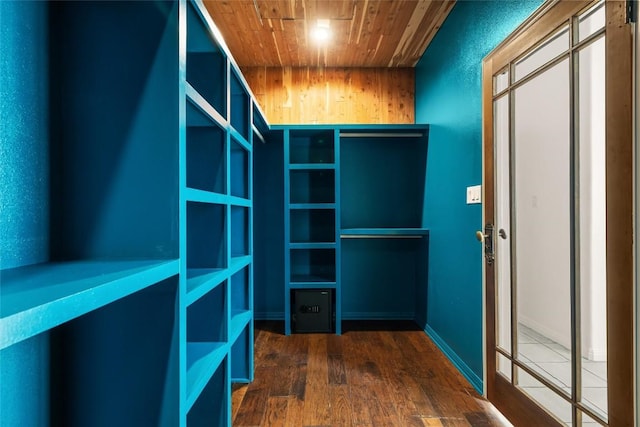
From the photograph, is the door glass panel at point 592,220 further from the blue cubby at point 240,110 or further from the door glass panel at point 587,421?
the blue cubby at point 240,110

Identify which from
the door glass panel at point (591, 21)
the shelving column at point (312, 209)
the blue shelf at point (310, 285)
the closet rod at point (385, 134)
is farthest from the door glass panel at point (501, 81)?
the blue shelf at point (310, 285)

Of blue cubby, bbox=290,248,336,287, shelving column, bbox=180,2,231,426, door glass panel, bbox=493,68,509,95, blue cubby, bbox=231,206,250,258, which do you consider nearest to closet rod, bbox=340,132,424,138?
blue cubby, bbox=290,248,336,287

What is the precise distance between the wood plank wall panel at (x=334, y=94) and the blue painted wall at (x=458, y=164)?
0.38 metres

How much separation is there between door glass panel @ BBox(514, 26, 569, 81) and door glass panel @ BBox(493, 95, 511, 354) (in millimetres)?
148

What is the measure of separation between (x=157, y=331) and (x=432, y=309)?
2.29 meters

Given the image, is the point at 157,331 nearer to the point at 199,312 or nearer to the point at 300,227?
the point at 199,312

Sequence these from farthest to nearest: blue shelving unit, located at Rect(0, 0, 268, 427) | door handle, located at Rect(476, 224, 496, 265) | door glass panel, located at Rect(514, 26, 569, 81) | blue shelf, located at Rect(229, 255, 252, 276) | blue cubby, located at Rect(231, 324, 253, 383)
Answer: blue cubby, located at Rect(231, 324, 253, 383) → door handle, located at Rect(476, 224, 496, 265) → blue shelf, located at Rect(229, 255, 252, 276) → door glass panel, located at Rect(514, 26, 569, 81) → blue shelving unit, located at Rect(0, 0, 268, 427)

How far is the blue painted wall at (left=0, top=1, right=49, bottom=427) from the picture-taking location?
68cm

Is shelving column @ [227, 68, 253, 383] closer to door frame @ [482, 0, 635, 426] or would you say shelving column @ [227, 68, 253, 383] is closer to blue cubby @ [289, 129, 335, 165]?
blue cubby @ [289, 129, 335, 165]

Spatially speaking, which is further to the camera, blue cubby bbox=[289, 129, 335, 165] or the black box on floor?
blue cubby bbox=[289, 129, 335, 165]

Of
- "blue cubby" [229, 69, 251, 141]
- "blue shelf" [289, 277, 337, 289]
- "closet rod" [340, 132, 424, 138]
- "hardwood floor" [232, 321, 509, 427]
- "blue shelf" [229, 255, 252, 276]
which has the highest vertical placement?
"closet rod" [340, 132, 424, 138]

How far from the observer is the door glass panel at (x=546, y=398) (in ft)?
4.36

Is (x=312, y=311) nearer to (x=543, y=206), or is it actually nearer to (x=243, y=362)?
(x=243, y=362)

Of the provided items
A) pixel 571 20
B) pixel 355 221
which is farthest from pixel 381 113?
pixel 571 20
